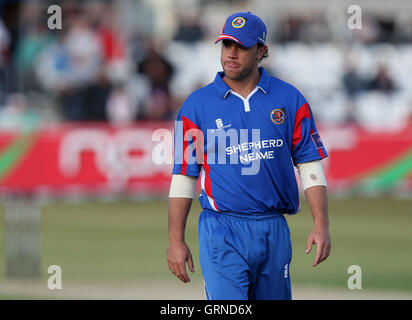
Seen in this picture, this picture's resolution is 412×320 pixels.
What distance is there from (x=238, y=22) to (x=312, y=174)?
3.64ft

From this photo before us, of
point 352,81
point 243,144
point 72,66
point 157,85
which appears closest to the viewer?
point 243,144

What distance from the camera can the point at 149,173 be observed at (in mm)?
18766

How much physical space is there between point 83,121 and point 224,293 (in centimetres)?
1395

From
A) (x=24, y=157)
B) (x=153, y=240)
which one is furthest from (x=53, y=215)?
(x=153, y=240)

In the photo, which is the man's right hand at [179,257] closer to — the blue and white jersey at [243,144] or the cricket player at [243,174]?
the cricket player at [243,174]

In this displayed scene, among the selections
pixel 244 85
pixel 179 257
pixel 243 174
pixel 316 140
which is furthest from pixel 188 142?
pixel 316 140

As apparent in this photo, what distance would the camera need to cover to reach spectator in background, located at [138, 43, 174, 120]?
20.2m

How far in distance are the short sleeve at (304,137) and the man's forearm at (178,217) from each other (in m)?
0.80

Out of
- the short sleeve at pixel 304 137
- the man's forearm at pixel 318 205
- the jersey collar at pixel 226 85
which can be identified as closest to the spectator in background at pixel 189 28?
the jersey collar at pixel 226 85

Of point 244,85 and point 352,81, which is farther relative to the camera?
point 352,81

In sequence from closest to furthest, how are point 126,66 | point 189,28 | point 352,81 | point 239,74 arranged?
point 239,74
point 126,66
point 352,81
point 189,28

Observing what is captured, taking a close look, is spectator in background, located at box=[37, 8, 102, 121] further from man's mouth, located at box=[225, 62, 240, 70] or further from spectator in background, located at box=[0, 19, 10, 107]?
man's mouth, located at box=[225, 62, 240, 70]

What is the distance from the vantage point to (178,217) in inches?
240

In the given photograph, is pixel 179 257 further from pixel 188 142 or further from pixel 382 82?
pixel 382 82
